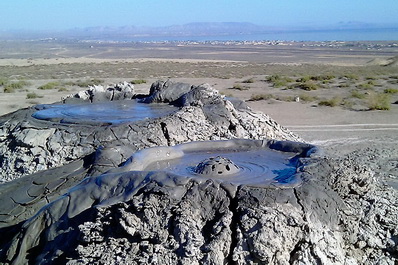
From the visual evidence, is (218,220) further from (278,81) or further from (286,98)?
(278,81)

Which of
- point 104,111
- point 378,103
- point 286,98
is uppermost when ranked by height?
point 104,111

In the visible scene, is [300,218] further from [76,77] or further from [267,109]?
Answer: [76,77]

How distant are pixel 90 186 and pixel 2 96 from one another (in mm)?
17924

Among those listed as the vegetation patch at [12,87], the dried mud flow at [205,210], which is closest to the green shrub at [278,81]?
the vegetation patch at [12,87]

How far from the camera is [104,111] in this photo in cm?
748

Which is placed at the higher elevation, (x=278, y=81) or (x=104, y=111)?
(x=104, y=111)

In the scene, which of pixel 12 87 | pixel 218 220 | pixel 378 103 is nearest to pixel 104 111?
pixel 218 220

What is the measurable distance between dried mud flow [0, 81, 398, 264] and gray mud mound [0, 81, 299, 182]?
0.41 m

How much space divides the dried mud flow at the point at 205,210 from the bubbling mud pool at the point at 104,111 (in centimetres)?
132

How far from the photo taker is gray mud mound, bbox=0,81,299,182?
19.5 feet

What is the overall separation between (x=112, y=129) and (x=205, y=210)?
2895mm

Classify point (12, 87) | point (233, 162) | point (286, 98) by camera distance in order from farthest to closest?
1. point (12, 87)
2. point (286, 98)
3. point (233, 162)

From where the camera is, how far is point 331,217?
3.53 metres

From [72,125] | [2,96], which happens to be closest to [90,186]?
[72,125]
